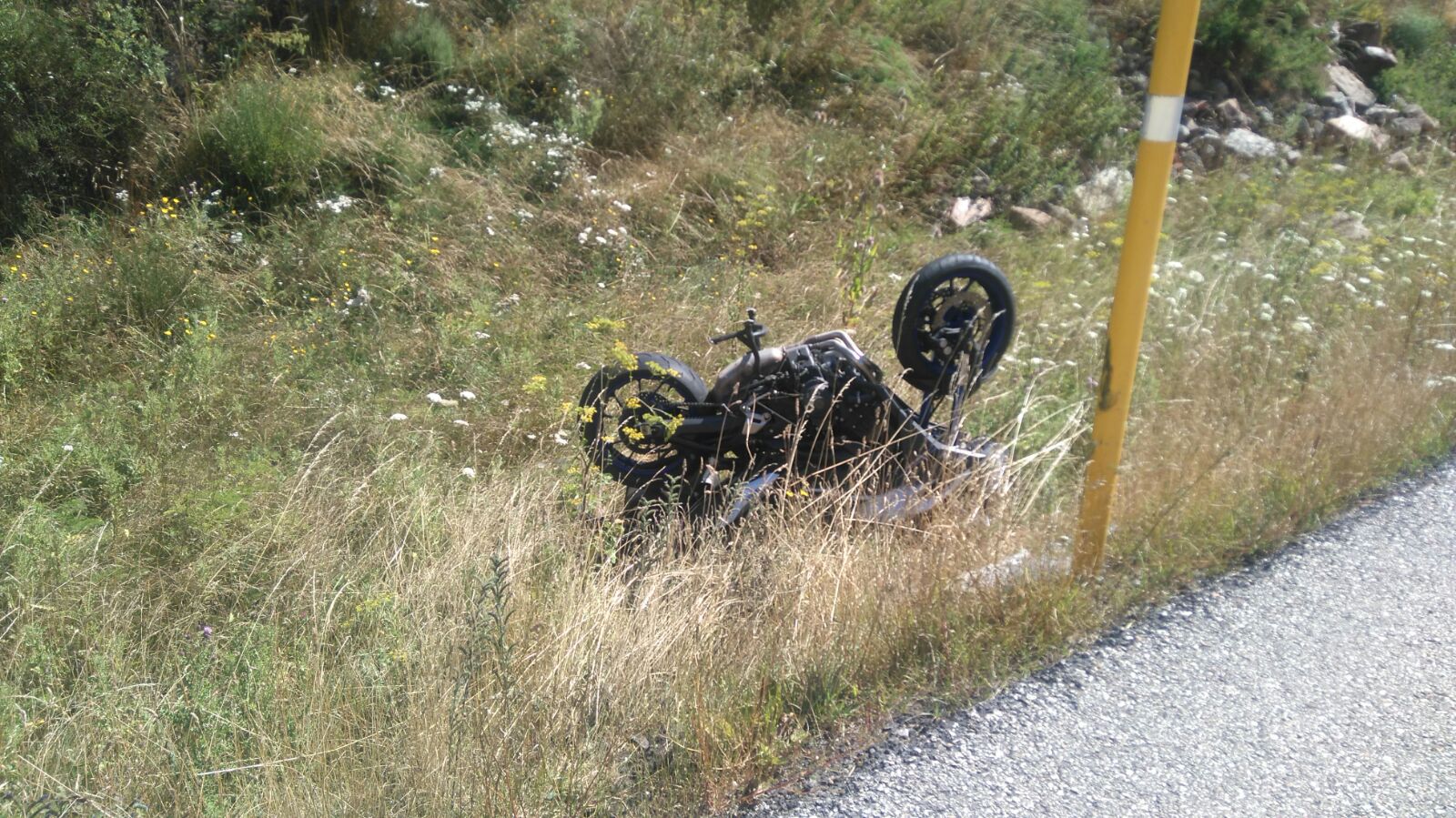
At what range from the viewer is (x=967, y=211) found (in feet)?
33.0

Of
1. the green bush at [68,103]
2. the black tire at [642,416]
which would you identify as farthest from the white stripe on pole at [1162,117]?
the green bush at [68,103]

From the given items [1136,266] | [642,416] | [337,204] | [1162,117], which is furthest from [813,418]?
[337,204]

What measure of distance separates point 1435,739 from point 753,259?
6.15 meters

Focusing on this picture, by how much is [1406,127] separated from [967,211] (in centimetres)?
603

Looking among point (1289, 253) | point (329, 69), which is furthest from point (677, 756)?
point (329, 69)

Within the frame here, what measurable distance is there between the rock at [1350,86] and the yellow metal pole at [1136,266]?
35.5 feet

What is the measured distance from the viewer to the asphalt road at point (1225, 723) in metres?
3.20

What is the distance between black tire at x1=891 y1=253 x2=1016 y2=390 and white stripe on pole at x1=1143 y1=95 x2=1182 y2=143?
1.58 meters

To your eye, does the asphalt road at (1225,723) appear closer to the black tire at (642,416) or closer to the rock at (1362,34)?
the black tire at (642,416)

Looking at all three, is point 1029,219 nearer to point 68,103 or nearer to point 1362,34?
point 1362,34

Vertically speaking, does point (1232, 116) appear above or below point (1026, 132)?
below

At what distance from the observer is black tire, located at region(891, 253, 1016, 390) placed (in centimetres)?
545

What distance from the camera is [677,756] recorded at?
323 cm

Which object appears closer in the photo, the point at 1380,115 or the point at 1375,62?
the point at 1380,115
